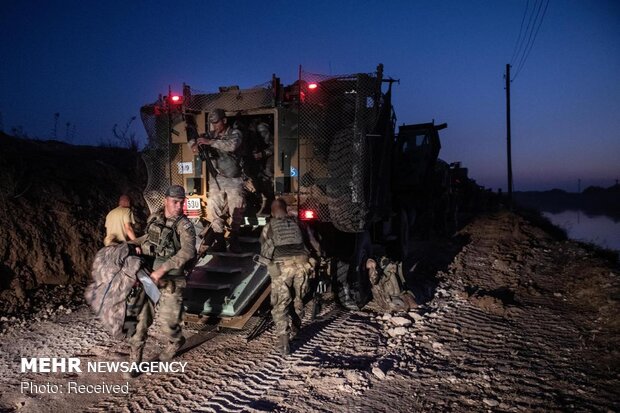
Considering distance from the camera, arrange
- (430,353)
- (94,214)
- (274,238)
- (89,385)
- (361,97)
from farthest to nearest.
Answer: (94,214), (361,97), (274,238), (430,353), (89,385)

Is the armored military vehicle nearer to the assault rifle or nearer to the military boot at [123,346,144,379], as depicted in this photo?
the assault rifle

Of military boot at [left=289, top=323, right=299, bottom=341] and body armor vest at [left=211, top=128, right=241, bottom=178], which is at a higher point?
body armor vest at [left=211, top=128, right=241, bottom=178]

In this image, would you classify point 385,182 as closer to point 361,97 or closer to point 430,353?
point 361,97

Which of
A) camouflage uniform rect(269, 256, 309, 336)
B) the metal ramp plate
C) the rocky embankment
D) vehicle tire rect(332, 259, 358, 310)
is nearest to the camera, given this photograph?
camouflage uniform rect(269, 256, 309, 336)

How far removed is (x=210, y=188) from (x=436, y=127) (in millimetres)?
9002

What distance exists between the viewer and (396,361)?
4.70 metres

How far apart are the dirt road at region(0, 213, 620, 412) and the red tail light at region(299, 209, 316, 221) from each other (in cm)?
158

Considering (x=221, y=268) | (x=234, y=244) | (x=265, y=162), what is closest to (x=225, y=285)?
(x=221, y=268)

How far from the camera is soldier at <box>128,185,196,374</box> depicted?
179 inches

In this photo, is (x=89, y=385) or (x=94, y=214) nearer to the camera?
(x=89, y=385)

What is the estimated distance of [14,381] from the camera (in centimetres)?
432

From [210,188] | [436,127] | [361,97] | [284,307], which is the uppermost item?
[436,127]

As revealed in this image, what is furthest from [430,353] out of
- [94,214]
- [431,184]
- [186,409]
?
[431,184]

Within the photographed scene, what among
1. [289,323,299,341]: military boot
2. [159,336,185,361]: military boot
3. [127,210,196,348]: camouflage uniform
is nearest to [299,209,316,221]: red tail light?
[289,323,299,341]: military boot
